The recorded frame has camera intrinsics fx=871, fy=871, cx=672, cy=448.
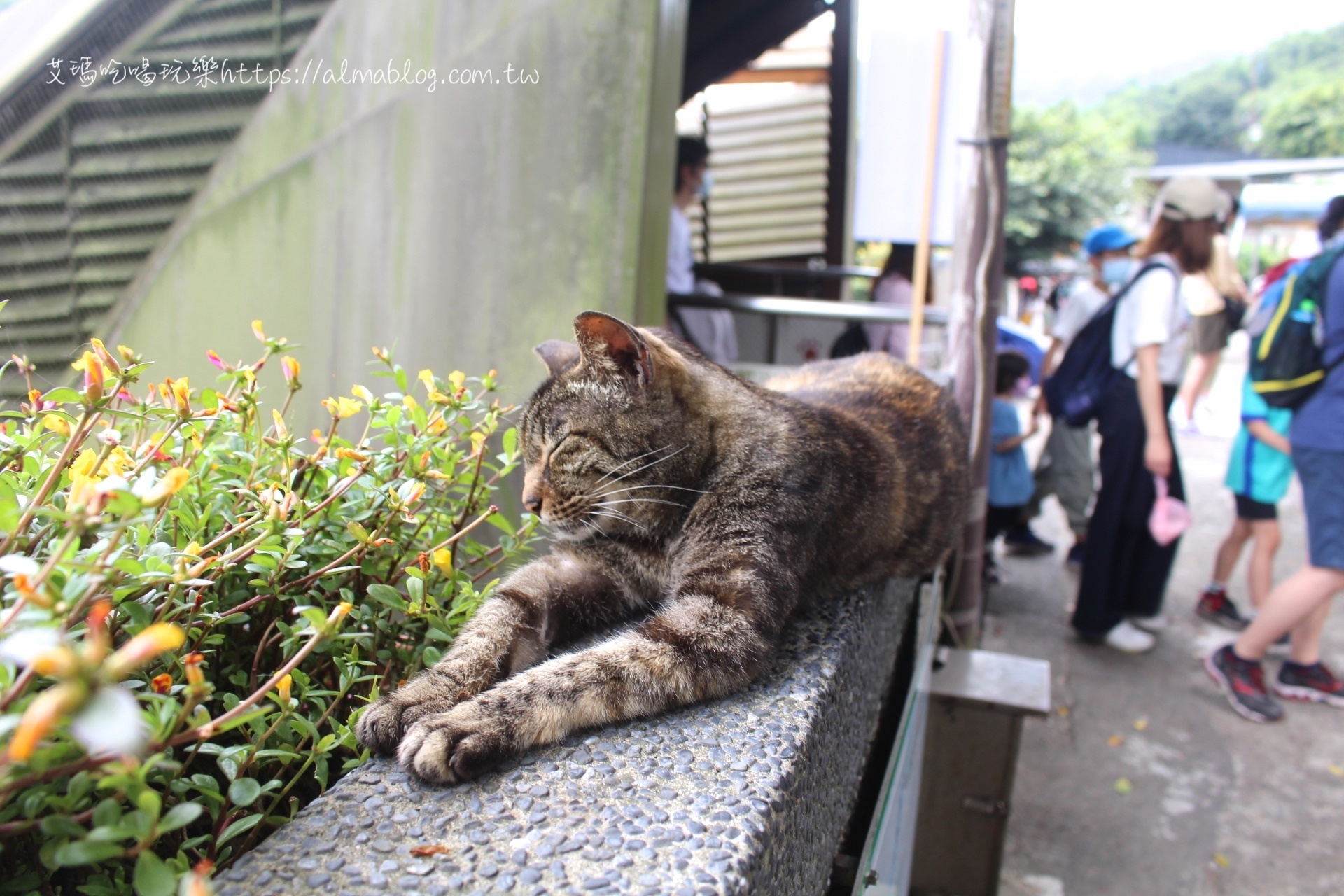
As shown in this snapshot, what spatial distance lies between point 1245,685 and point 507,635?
4.67 metres

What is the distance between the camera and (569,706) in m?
1.27

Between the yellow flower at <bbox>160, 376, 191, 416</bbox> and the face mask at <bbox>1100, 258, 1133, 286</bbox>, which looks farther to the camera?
the face mask at <bbox>1100, 258, 1133, 286</bbox>

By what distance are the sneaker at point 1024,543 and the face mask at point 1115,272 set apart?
6.39 feet

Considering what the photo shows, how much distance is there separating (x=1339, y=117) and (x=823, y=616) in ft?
177

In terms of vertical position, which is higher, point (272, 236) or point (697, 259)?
point (697, 259)

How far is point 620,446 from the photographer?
179cm

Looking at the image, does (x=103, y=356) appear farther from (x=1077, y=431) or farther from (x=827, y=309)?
(x=1077, y=431)

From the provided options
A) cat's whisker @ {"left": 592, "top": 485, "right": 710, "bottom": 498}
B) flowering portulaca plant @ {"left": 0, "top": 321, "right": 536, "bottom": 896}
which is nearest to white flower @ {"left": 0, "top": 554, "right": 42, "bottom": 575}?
flowering portulaca plant @ {"left": 0, "top": 321, "right": 536, "bottom": 896}

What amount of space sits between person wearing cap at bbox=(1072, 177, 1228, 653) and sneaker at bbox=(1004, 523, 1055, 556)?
160 cm

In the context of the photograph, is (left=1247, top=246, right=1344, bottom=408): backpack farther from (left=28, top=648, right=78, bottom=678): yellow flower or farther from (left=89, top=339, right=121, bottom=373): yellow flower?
(left=28, top=648, right=78, bottom=678): yellow flower

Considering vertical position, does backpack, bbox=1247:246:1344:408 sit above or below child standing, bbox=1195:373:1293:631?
above

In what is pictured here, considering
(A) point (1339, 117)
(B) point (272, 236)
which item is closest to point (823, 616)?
(B) point (272, 236)

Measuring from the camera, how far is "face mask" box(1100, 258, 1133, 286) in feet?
20.7

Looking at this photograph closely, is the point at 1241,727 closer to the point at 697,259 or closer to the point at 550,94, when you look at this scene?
the point at 550,94
